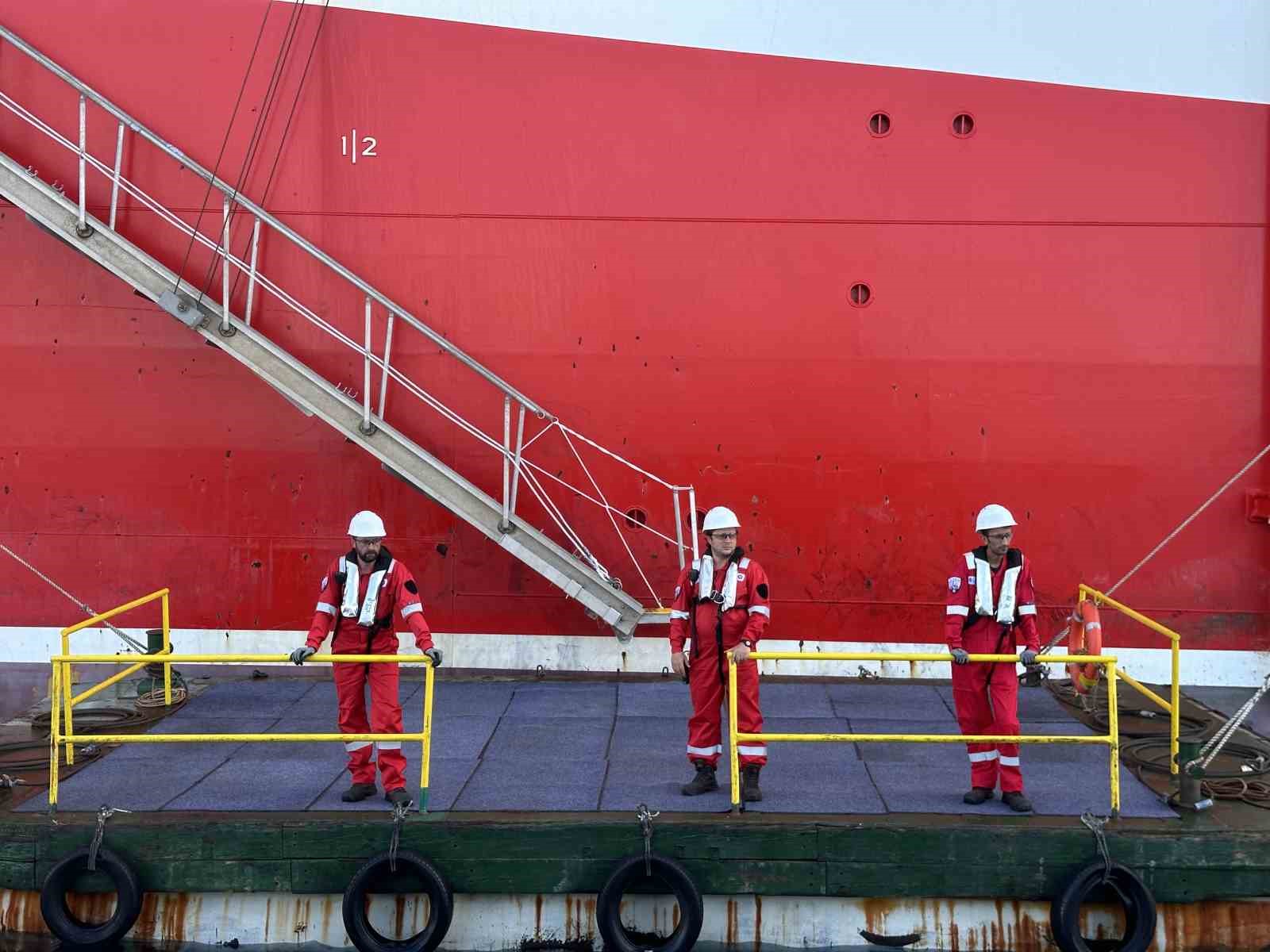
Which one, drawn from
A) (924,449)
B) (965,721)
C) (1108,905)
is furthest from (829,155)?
(1108,905)

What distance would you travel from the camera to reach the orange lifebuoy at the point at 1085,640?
20.7ft

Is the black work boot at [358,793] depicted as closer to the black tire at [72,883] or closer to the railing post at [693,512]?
the black tire at [72,883]

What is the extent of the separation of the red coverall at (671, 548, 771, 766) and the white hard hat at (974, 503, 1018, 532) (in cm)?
113

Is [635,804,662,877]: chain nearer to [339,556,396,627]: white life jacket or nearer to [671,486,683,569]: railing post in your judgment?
[339,556,396,627]: white life jacket

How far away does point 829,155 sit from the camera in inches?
285

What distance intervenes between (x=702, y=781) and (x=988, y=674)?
1.53 m

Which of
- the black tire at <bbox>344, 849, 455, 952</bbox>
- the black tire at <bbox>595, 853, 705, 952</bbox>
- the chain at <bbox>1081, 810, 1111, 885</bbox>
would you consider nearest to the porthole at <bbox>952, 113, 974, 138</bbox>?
the chain at <bbox>1081, 810, 1111, 885</bbox>

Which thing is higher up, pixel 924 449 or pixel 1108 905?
pixel 924 449

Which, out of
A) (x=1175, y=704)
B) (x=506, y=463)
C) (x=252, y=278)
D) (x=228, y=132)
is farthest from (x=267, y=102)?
(x=1175, y=704)

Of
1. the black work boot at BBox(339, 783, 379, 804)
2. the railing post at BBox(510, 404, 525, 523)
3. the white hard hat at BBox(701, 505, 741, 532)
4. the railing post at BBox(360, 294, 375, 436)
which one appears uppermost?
the railing post at BBox(360, 294, 375, 436)

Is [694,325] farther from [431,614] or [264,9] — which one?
[264,9]

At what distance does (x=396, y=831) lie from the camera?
4992 mm

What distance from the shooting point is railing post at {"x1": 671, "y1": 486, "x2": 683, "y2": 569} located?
22.8 ft

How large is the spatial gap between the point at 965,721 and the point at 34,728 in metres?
5.37
